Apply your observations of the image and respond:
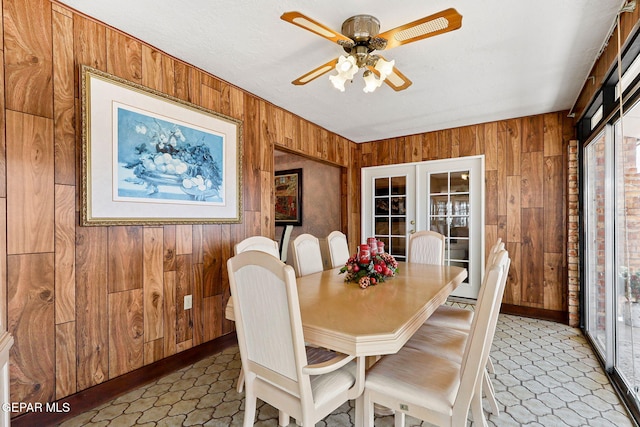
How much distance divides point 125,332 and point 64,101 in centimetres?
153

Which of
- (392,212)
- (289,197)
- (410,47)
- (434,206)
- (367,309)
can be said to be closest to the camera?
(367,309)

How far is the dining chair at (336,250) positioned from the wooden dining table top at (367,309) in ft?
1.94

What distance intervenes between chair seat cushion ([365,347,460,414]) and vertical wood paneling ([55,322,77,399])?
177 cm

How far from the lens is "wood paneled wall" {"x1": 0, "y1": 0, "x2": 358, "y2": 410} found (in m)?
1.65

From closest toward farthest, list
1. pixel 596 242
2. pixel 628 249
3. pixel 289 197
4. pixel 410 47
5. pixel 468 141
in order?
pixel 628 249 → pixel 410 47 → pixel 596 242 → pixel 468 141 → pixel 289 197

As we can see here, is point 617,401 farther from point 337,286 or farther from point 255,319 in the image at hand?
point 255,319

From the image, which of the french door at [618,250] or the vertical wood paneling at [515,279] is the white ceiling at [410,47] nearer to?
the french door at [618,250]

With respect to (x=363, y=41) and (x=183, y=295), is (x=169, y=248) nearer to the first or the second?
(x=183, y=295)

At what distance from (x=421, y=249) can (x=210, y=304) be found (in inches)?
→ 83.5

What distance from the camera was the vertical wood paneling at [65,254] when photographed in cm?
180

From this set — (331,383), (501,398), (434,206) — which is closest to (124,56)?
(331,383)

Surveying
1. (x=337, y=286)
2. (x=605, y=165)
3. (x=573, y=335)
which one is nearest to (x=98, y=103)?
(x=337, y=286)

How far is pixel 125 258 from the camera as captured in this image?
211 centimetres

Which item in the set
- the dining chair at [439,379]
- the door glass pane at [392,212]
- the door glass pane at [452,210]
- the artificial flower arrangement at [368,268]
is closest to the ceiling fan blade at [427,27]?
the dining chair at [439,379]
